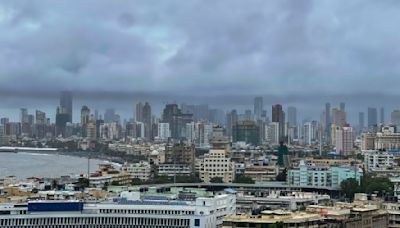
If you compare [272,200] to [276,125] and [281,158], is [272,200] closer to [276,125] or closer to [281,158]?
[281,158]

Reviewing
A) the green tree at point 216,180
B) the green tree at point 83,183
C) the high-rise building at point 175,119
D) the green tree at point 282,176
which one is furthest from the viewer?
the high-rise building at point 175,119

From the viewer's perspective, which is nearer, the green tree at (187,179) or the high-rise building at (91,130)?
the green tree at (187,179)

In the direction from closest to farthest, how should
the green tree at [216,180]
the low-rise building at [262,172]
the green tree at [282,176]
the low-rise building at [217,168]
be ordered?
the green tree at [216,180] → the low-rise building at [217,168] → the green tree at [282,176] → the low-rise building at [262,172]

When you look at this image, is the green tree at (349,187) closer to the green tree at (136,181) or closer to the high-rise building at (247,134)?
the green tree at (136,181)

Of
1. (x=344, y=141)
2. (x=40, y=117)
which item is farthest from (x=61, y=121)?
(x=344, y=141)

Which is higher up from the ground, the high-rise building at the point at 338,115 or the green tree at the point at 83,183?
the high-rise building at the point at 338,115

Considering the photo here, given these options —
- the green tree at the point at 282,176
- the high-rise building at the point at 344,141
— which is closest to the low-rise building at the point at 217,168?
the green tree at the point at 282,176

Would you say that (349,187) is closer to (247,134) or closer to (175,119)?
(247,134)

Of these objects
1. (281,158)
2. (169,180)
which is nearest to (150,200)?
(169,180)
